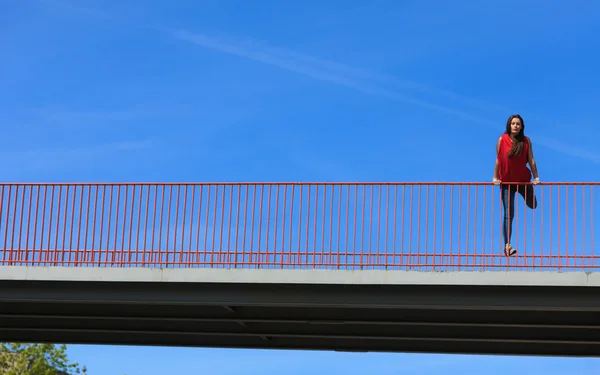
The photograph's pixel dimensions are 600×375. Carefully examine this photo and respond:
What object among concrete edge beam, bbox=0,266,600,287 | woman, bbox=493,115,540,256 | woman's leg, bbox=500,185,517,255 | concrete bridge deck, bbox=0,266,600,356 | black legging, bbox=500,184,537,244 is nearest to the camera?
concrete edge beam, bbox=0,266,600,287

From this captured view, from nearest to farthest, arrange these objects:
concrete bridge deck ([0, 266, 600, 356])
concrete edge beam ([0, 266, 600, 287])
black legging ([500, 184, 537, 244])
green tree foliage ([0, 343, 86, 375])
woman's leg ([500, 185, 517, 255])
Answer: concrete edge beam ([0, 266, 600, 287])
concrete bridge deck ([0, 266, 600, 356])
woman's leg ([500, 185, 517, 255])
black legging ([500, 184, 537, 244])
green tree foliage ([0, 343, 86, 375])

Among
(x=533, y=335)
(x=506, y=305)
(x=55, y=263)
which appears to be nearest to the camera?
(x=506, y=305)

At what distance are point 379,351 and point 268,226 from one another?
254 inches

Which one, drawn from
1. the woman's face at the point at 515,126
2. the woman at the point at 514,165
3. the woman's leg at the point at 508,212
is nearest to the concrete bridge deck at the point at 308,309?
the woman's leg at the point at 508,212

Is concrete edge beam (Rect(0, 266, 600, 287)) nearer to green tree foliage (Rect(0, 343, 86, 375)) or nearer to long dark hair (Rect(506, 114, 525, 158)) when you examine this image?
long dark hair (Rect(506, 114, 525, 158))

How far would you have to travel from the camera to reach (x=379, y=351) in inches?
894

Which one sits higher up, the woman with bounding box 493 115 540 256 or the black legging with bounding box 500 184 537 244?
the woman with bounding box 493 115 540 256

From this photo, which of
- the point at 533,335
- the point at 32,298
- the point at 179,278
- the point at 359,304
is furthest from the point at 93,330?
the point at 533,335

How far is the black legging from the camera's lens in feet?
55.8

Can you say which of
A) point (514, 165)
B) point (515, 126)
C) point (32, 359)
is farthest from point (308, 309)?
point (32, 359)

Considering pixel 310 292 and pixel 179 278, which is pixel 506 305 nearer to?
pixel 310 292

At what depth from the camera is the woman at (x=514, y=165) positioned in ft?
56.6

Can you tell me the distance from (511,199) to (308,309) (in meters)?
4.61

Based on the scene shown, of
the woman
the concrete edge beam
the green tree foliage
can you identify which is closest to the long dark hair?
the woman
